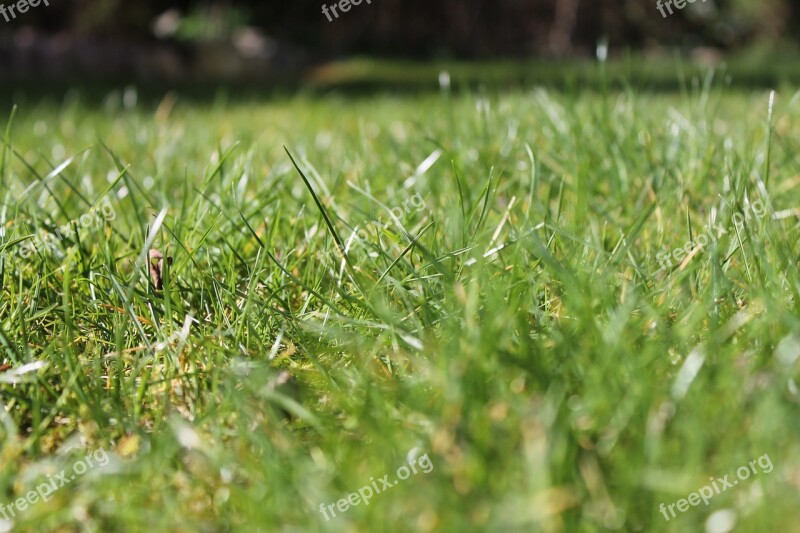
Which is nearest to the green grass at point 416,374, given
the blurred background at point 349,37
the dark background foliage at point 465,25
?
the blurred background at point 349,37

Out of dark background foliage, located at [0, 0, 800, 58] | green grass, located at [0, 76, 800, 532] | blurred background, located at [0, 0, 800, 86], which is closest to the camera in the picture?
green grass, located at [0, 76, 800, 532]

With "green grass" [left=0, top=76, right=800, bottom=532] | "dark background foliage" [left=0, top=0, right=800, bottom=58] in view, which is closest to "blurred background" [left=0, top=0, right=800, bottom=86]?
"dark background foliage" [left=0, top=0, right=800, bottom=58]

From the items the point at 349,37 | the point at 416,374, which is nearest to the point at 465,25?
the point at 349,37

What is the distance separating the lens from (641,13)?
12.8 meters

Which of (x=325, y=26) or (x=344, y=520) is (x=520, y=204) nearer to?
(x=344, y=520)

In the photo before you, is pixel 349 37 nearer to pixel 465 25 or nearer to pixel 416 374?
pixel 465 25

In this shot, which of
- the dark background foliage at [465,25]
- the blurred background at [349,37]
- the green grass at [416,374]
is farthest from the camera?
the dark background foliage at [465,25]

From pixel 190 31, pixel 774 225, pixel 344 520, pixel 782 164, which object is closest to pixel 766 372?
pixel 774 225

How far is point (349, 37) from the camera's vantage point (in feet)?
37.0

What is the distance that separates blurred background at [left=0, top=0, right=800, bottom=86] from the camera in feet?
26.9

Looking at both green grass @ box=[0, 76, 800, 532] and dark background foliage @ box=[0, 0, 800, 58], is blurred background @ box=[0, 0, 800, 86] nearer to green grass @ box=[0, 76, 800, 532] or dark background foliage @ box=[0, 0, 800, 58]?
dark background foliage @ box=[0, 0, 800, 58]

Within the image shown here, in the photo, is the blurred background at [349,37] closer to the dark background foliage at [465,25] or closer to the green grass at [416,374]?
the dark background foliage at [465,25]

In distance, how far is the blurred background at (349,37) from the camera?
8.20 metres

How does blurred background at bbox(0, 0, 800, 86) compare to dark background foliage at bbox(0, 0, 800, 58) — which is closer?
blurred background at bbox(0, 0, 800, 86)
